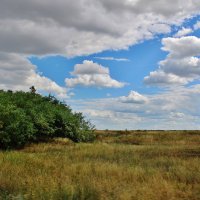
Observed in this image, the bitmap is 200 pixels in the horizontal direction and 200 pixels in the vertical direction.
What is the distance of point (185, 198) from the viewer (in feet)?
45.7

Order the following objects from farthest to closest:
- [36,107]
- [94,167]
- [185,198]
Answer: [36,107] → [94,167] → [185,198]

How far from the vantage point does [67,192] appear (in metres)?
12.8

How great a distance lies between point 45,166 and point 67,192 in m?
8.24

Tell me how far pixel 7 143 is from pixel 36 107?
755cm

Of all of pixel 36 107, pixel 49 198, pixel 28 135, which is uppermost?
pixel 36 107

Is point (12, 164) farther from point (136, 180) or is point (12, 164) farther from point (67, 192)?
point (67, 192)

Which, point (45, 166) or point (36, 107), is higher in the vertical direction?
point (36, 107)

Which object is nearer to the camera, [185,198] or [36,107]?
[185,198]

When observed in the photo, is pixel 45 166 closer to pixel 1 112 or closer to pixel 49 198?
pixel 49 198

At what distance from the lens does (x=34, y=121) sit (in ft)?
137

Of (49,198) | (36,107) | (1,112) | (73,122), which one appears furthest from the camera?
(73,122)

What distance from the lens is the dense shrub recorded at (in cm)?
3659

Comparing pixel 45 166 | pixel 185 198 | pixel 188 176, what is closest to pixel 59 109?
pixel 45 166

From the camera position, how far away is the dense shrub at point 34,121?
36.6 m
